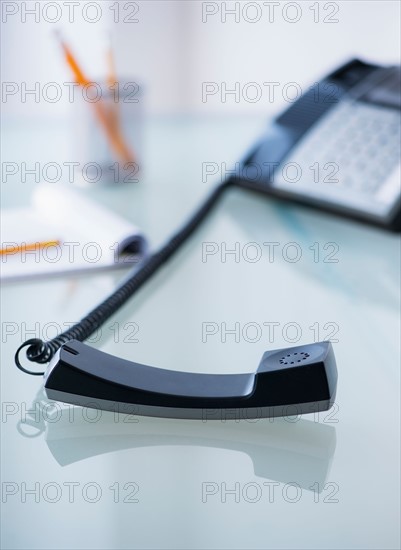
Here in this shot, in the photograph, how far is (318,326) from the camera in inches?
26.4

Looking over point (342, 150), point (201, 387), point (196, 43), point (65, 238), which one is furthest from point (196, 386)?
point (196, 43)

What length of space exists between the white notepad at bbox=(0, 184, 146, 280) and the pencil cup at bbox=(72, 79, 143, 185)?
0.17m

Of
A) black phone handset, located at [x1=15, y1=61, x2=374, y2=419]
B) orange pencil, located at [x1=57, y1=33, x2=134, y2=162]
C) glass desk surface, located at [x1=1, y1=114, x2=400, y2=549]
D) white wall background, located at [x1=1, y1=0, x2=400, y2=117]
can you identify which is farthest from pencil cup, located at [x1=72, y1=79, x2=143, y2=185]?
black phone handset, located at [x1=15, y1=61, x2=374, y2=419]

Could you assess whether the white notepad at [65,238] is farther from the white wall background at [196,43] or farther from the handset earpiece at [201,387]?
the white wall background at [196,43]

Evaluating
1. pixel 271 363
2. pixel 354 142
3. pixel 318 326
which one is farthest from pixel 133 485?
pixel 354 142

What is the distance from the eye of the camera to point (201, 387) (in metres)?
0.52

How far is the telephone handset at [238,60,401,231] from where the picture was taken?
884 mm

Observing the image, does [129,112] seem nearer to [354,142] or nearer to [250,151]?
[250,151]

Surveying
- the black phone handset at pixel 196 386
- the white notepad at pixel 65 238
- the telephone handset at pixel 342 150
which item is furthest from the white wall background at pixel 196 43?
the black phone handset at pixel 196 386

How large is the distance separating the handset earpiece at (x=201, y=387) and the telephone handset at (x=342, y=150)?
399 millimetres

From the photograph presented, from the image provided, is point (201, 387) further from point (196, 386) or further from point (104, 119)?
point (104, 119)

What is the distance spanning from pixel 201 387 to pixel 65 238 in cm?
36

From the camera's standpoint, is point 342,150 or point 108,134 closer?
point 342,150

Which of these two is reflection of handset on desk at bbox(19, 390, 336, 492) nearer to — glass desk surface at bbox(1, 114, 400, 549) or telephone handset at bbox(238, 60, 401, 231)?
glass desk surface at bbox(1, 114, 400, 549)
